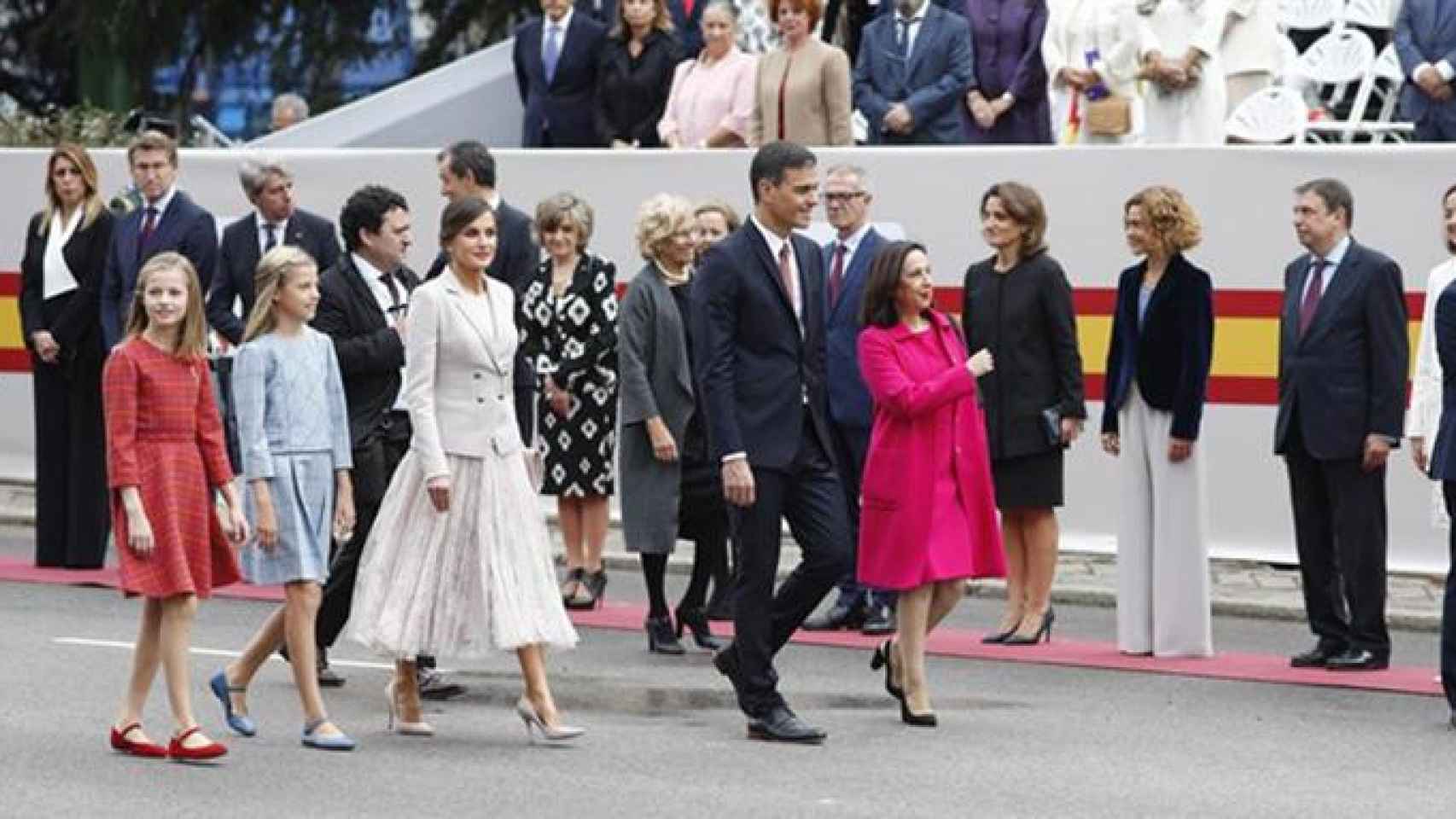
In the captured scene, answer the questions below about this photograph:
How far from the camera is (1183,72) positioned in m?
19.6

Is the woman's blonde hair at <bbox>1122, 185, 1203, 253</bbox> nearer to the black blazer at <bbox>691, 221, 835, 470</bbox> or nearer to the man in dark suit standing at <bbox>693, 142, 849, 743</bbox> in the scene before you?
the man in dark suit standing at <bbox>693, 142, 849, 743</bbox>

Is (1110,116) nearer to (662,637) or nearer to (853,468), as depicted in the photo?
(853,468)

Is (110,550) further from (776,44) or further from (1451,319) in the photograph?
(1451,319)

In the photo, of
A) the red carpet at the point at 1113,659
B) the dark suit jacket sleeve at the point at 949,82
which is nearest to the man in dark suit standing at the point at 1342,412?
the red carpet at the point at 1113,659

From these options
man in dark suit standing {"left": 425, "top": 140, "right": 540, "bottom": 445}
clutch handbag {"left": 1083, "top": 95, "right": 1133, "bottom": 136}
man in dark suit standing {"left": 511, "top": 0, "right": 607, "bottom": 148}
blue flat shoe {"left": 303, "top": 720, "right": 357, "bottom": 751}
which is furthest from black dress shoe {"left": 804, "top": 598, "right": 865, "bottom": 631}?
man in dark suit standing {"left": 511, "top": 0, "right": 607, "bottom": 148}

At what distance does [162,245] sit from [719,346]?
5.85 metres

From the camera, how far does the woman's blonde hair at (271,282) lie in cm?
1277

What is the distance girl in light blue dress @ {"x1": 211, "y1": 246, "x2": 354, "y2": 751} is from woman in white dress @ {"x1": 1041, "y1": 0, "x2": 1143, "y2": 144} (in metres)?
8.10

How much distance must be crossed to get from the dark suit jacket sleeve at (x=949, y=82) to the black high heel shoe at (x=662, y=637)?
17.7 feet

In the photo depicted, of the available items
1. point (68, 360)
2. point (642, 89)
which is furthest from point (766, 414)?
point (642, 89)

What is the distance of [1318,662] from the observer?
1505 centimetres

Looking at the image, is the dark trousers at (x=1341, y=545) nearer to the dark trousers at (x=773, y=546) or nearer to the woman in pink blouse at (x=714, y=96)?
the dark trousers at (x=773, y=546)

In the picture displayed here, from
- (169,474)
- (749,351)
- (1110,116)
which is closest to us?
(169,474)

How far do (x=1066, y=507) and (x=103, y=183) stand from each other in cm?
635
